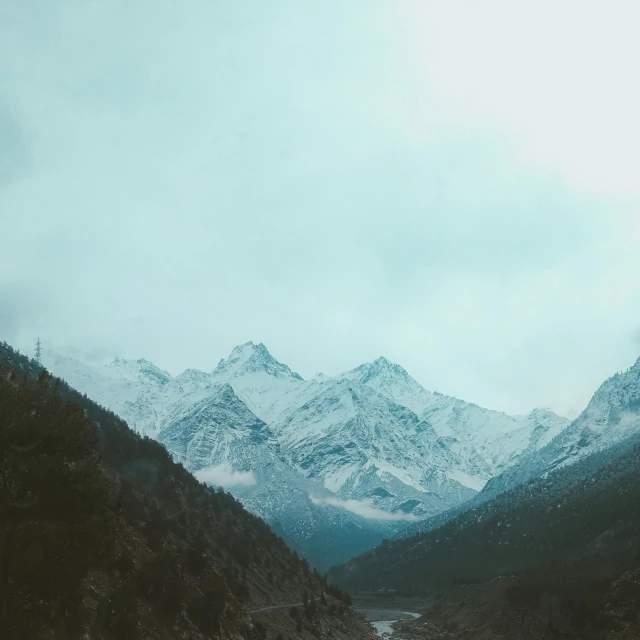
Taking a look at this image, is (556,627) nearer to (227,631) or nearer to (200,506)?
(227,631)

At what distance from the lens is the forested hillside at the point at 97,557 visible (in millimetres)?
24469

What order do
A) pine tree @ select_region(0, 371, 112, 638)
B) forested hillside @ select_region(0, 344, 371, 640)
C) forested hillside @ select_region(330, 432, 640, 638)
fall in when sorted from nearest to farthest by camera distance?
pine tree @ select_region(0, 371, 112, 638), forested hillside @ select_region(0, 344, 371, 640), forested hillside @ select_region(330, 432, 640, 638)

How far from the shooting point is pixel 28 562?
2288 cm

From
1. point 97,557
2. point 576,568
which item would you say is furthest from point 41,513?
point 576,568

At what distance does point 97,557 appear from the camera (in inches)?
1056

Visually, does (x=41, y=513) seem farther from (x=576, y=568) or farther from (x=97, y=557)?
(x=576, y=568)

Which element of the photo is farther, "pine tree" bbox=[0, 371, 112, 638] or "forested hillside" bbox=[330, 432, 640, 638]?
"forested hillside" bbox=[330, 432, 640, 638]

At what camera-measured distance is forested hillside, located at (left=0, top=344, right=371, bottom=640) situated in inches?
963

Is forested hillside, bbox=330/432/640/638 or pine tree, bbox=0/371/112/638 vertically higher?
pine tree, bbox=0/371/112/638

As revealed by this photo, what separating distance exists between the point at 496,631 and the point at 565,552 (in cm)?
8259

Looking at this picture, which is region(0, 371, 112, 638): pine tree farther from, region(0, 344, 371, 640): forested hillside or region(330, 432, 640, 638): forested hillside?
region(330, 432, 640, 638): forested hillside

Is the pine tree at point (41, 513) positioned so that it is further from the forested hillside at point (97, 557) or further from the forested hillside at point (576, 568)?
the forested hillside at point (576, 568)

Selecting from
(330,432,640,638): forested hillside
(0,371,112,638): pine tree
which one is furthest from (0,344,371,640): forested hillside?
(330,432,640,638): forested hillside

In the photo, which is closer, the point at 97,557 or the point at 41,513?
the point at 41,513
